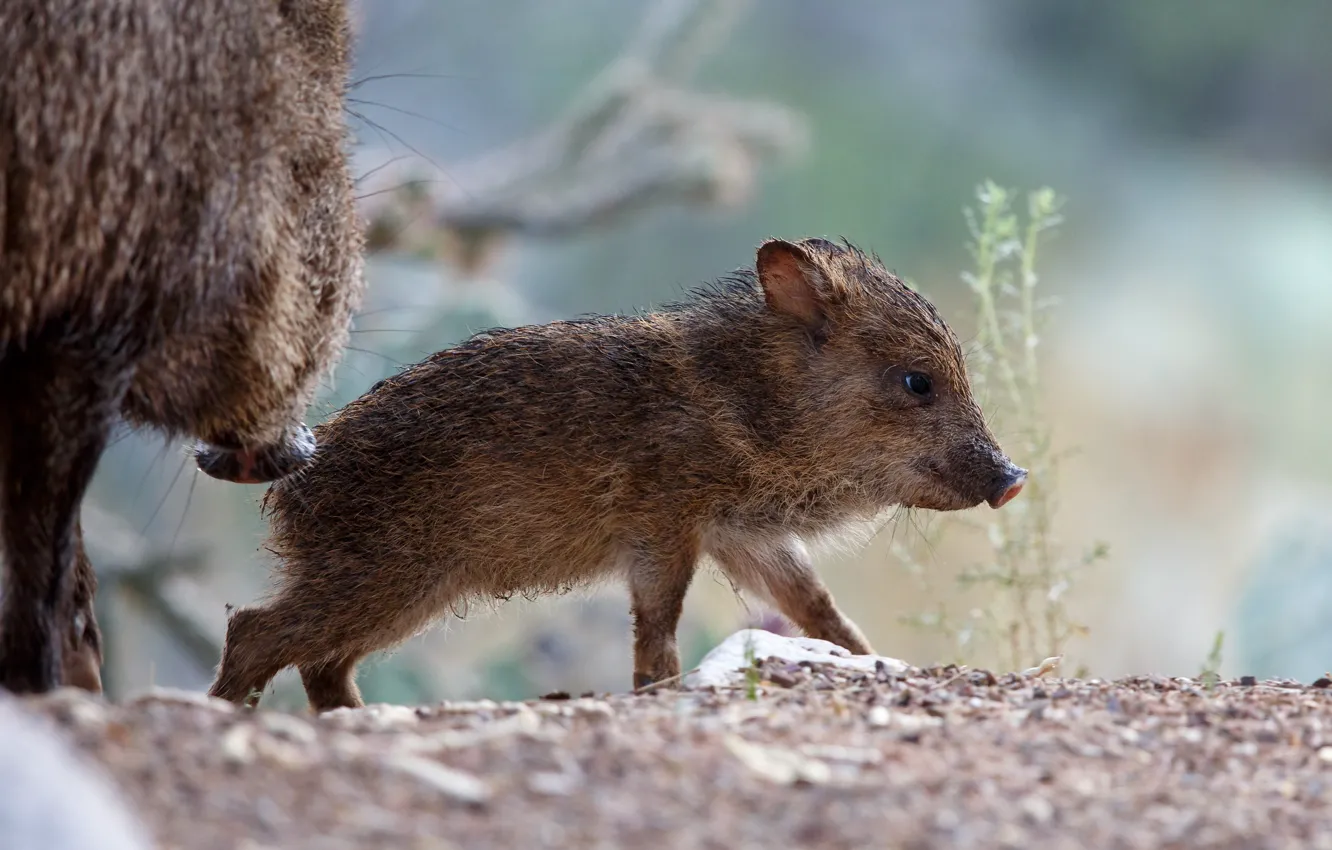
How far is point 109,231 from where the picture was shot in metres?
3.08

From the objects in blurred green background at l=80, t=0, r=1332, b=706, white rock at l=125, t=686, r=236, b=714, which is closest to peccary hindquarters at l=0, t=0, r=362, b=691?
white rock at l=125, t=686, r=236, b=714

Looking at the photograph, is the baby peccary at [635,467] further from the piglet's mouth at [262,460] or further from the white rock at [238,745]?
the white rock at [238,745]

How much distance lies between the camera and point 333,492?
4.64m

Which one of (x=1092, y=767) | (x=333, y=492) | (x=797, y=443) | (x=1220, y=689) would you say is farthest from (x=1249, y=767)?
(x=333, y=492)

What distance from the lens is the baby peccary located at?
179 inches

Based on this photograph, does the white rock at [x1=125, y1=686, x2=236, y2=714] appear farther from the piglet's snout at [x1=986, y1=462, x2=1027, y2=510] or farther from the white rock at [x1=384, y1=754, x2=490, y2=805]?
the piglet's snout at [x1=986, y1=462, x2=1027, y2=510]

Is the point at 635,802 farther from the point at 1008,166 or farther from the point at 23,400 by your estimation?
the point at 1008,166

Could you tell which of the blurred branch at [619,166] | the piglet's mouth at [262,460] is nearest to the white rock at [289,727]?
the piglet's mouth at [262,460]

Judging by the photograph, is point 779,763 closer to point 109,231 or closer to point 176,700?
point 176,700

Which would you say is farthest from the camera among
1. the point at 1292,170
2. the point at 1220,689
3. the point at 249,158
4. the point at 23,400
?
the point at 1292,170

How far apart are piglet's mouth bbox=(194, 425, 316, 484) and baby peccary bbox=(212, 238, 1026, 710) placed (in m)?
0.54

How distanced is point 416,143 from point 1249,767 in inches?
474

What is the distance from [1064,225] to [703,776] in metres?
12.0

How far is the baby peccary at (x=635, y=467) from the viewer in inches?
179
